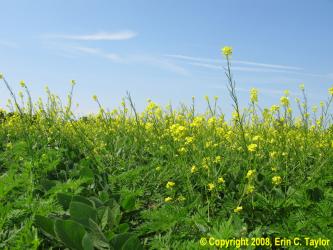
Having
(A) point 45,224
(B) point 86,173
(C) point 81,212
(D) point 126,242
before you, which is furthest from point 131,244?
(B) point 86,173

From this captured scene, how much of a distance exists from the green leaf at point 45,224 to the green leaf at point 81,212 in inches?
5.4

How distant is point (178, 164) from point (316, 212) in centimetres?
120

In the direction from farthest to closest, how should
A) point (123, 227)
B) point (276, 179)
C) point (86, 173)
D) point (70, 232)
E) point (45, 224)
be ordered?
point (86, 173) → point (276, 179) → point (123, 227) → point (45, 224) → point (70, 232)

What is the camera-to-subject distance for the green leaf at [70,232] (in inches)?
89.0

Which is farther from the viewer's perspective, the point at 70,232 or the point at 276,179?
the point at 276,179

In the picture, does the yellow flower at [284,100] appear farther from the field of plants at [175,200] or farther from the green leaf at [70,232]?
the green leaf at [70,232]

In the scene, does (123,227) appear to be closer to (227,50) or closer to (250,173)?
(250,173)

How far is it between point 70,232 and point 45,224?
0.23m

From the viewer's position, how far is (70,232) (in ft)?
7.42

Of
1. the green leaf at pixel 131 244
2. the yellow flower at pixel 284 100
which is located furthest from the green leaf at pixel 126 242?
the yellow flower at pixel 284 100

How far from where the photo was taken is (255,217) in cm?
275

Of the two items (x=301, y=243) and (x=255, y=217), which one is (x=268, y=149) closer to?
A: (x=255, y=217)

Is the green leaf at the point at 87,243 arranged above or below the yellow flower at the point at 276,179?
below

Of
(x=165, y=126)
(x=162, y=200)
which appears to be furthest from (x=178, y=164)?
(x=165, y=126)
